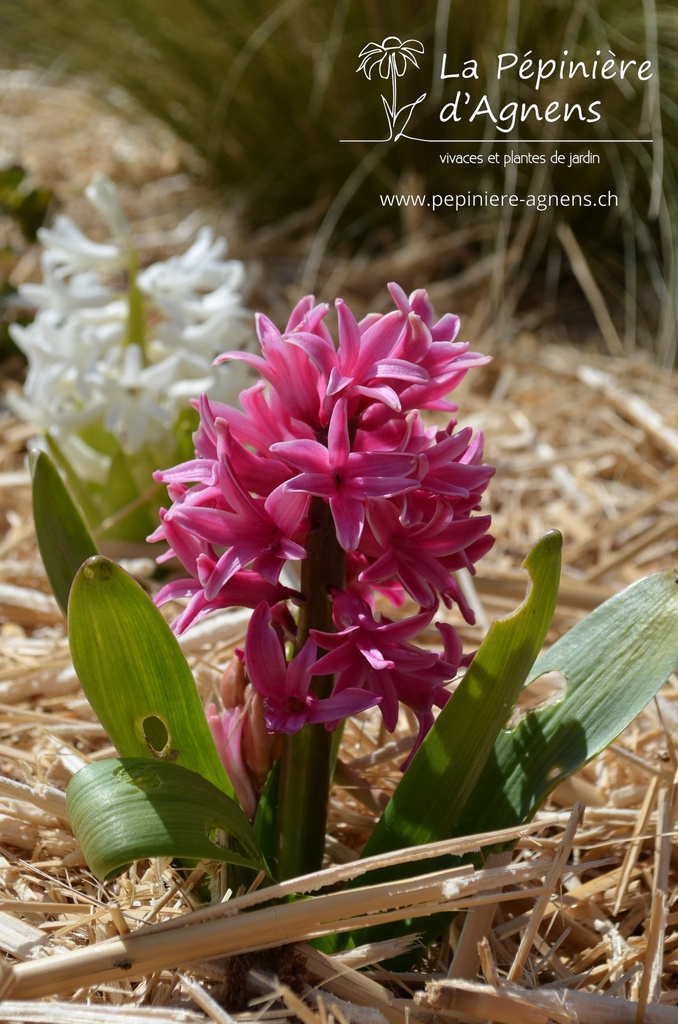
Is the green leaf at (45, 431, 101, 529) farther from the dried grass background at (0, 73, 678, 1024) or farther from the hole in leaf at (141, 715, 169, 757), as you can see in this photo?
the hole in leaf at (141, 715, 169, 757)

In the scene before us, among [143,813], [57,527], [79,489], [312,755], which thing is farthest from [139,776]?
[79,489]

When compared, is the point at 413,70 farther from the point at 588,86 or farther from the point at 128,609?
the point at 128,609

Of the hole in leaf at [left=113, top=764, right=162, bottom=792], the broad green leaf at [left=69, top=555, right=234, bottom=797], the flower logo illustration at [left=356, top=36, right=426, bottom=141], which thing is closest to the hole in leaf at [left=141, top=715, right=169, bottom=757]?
the broad green leaf at [left=69, top=555, right=234, bottom=797]

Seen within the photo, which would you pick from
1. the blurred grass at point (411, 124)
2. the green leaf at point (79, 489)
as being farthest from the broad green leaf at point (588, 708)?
the blurred grass at point (411, 124)

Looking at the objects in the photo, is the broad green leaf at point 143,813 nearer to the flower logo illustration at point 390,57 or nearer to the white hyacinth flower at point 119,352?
the white hyacinth flower at point 119,352

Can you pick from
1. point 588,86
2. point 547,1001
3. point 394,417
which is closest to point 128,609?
point 394,417
